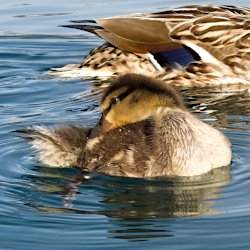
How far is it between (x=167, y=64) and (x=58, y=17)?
118 inches

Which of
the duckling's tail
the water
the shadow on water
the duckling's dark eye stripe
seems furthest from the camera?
the duckling's tail

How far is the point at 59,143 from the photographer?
6.45 m

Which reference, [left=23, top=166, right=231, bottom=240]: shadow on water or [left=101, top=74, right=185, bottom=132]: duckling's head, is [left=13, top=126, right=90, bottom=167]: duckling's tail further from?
[left=101, top=74, right=185, bottom=132]: duckling's head

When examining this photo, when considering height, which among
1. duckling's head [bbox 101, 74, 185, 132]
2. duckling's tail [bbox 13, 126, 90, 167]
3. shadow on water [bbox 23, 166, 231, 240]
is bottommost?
shadow on water [bbox 23, 166, 231, 240]

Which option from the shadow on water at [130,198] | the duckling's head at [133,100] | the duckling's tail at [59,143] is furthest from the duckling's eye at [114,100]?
the shadow on water at [130,198]

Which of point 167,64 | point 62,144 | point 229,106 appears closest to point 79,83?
point 167,64

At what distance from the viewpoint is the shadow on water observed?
572 centimetres

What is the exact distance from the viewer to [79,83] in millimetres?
9117

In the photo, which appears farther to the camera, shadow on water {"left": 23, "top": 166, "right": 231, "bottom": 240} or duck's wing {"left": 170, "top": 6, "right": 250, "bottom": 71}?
duck's wing {"left": 170, "top": 6, "right": 250, "bottom": 71}

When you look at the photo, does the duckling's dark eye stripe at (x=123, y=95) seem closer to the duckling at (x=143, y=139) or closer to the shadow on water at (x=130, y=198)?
the duckling at (x=143, y=139)

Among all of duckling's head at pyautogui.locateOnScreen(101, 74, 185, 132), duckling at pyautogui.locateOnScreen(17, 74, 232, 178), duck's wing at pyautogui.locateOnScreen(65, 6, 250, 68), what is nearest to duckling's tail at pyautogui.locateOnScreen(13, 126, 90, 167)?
duckling at pyautogui.locateOnScreen(17, 74, 232, 178)

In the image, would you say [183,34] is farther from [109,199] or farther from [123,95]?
[109,199]

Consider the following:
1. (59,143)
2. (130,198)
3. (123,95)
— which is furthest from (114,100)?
(130,198)

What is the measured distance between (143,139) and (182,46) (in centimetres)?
275
